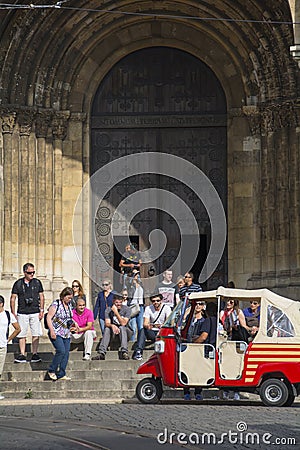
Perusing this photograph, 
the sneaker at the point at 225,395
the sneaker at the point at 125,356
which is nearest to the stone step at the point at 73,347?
the sneaker at the point at 125,356

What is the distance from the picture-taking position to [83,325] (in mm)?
20766

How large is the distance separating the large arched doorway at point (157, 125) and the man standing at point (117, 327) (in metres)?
4.11

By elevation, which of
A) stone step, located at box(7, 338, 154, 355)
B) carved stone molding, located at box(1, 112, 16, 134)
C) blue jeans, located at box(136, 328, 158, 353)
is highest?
carved stone molding, located at box(1, 112, 16, 134)

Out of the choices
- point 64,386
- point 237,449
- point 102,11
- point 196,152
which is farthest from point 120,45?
point 237,449

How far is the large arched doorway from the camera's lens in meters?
25.3

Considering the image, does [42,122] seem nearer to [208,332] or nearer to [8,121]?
[8,121]

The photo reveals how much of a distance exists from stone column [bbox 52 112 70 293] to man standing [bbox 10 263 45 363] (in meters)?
4.30

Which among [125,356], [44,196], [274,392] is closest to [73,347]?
[125,356]

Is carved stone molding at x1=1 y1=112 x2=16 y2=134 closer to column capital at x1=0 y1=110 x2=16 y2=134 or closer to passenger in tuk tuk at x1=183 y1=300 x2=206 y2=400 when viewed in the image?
column capital at x1=0 y1=110 x2=16 y2=134

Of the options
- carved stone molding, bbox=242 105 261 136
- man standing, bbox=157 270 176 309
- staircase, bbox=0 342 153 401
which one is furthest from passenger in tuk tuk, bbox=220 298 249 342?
carved stone molding, bbox=242 105 261 136

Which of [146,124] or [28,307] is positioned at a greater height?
[146,124]

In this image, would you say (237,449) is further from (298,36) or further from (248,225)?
(248,225)

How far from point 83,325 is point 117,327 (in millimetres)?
618

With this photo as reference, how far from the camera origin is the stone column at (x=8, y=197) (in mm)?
23844
